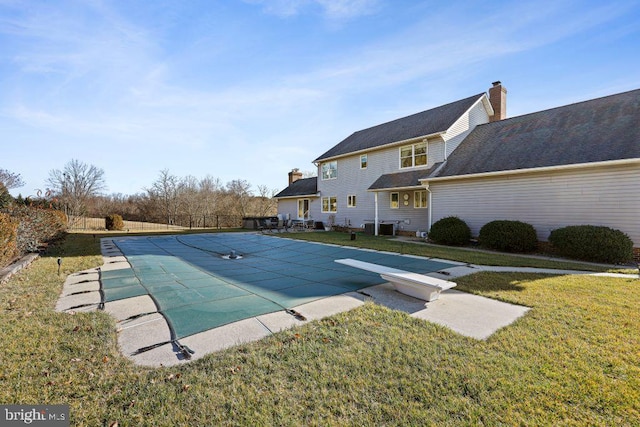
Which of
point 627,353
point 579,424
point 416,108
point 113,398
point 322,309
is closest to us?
point 579,424

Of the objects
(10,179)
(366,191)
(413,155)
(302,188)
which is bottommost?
(366,191)

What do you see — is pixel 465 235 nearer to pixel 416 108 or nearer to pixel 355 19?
pixel 355 19

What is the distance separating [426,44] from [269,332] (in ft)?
43.3

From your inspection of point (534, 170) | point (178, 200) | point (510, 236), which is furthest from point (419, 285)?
point (178, 200)

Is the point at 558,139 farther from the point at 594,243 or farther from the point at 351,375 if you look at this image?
the point at 351,375

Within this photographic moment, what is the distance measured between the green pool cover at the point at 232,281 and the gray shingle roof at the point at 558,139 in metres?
7.00

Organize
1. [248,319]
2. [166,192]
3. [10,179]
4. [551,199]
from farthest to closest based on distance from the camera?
[166,192] < [10,179] < [551,199] < [248,319]

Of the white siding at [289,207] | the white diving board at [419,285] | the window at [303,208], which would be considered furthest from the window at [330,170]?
the white diving board at [419,285]

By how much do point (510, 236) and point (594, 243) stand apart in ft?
7.53

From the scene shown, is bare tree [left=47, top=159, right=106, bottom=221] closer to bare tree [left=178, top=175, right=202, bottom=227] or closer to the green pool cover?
bare tree [left=178, top=175, right=202, bottom=227]

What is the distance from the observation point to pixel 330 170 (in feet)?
73.2

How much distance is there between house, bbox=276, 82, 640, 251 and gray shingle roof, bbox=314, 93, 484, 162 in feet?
0.37

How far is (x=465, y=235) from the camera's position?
40.5 feet

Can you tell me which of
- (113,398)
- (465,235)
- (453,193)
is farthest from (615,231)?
(113,398)
